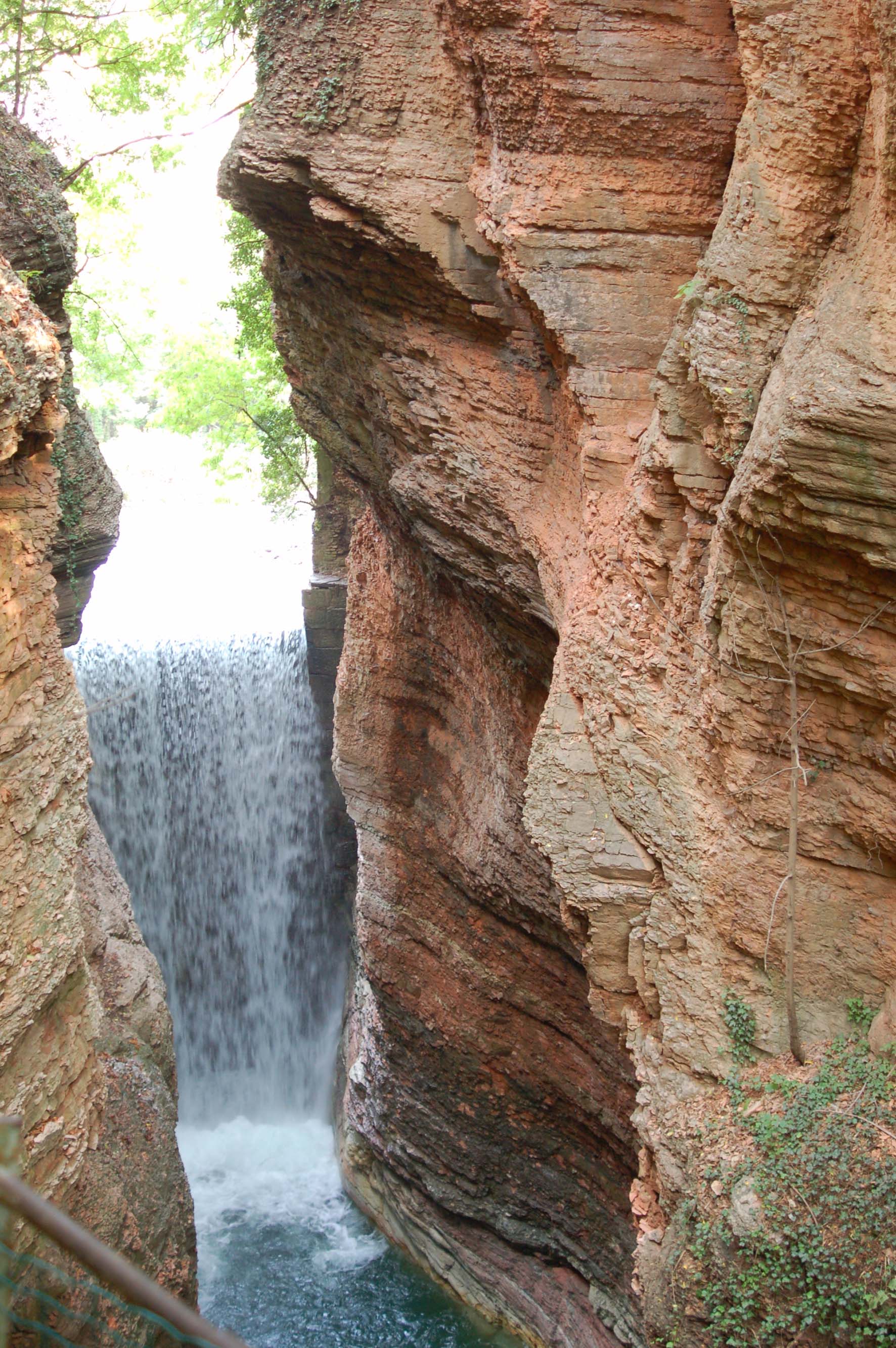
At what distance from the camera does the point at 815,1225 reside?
4.50 meters

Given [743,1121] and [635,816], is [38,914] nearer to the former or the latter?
[635,816]

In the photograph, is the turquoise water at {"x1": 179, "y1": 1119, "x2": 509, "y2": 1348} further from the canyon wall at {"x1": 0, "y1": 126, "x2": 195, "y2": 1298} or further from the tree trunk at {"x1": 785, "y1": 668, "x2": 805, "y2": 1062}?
the tree trunk at {"x1": 785, "y1": 668, "x2": 805, "y2": 1062}

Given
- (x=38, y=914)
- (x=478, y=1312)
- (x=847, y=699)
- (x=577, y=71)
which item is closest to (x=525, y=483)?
(x=577, y=71)

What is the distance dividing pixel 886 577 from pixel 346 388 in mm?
5159

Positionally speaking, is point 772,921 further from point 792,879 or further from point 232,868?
point 232,868

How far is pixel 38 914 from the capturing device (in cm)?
534

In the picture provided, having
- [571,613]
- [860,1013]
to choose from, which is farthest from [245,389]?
[860,1013]

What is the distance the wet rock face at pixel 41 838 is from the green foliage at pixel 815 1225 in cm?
319

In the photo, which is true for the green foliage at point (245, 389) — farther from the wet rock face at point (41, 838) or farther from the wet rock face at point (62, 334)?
the wet rock face at point (41, 838)

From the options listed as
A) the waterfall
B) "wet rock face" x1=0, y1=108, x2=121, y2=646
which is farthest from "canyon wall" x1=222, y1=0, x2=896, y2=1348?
the waterfall

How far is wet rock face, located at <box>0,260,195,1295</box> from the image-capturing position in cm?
513

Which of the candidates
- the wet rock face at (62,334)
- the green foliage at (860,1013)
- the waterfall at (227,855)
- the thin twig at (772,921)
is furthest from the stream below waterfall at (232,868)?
the green foliage at (860,1013)

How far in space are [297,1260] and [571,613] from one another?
762 centimetres

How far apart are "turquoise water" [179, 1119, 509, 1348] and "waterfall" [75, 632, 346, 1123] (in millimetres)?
1015
